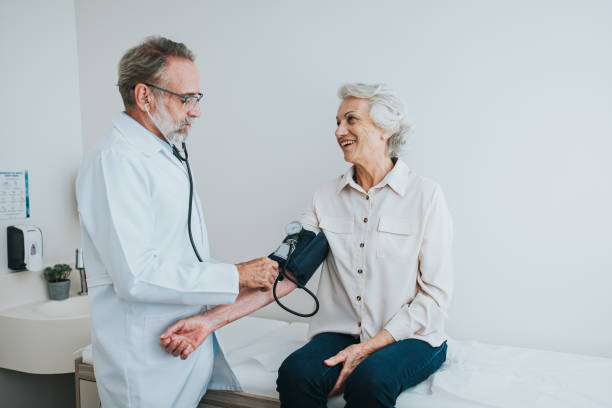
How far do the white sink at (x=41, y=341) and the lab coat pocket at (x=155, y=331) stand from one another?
3.13 feet

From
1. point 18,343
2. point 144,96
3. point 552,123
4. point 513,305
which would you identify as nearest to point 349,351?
point 513,305

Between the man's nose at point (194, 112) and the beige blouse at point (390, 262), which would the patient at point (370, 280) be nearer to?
the beige blouse at point (390, 262)

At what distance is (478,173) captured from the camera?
5.79ft

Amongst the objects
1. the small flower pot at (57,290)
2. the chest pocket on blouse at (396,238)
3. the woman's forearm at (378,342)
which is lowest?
the woman's forearm at (378,342)

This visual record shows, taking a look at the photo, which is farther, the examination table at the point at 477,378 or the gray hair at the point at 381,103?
the gray hair at the point at 381,103

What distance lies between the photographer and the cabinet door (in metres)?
1.62

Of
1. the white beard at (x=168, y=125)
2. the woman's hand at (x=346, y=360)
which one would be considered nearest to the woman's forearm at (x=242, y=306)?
the woman's hand at (x=346, y=360)

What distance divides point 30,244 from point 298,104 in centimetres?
144

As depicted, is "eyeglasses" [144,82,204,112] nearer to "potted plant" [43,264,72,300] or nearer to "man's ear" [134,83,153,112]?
"man's ear" [134,83,153,112]

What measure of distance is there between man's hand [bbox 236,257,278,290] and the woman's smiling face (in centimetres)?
49

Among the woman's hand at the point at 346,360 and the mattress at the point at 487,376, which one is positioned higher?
the woman's hand at the point at 346,360

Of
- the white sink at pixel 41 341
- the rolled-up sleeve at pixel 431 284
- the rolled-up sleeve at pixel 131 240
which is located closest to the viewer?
the rolled-up sleeve at pixel 131 240

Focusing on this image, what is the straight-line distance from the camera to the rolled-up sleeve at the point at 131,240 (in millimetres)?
1090

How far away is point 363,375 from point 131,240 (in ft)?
2.33
